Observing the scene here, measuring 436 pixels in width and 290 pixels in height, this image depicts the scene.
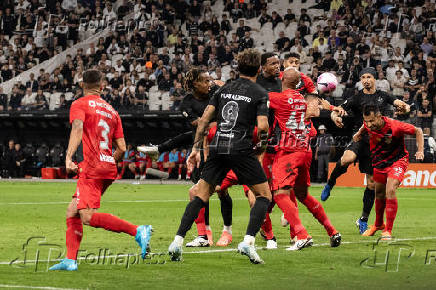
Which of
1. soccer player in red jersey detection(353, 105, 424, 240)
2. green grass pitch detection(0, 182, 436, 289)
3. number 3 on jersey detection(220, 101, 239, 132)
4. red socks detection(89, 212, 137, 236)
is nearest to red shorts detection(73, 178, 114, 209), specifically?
red socks detection(89, 212, 137, 236)

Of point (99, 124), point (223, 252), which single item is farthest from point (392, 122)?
point (99, 124)

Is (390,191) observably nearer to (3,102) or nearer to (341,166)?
(341,166)

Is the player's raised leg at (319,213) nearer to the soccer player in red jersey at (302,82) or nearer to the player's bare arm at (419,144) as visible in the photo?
the soccer player in red jersey at (302,82)

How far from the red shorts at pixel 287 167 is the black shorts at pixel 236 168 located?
1.38 metres

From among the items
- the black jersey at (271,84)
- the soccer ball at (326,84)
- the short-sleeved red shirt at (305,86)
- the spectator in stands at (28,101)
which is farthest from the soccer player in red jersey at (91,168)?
the spectator in stands at (28,101)

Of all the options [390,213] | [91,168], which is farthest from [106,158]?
[390,213]

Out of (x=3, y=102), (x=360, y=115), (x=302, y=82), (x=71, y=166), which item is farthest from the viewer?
(x=3, y=102)

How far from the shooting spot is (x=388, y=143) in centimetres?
1134

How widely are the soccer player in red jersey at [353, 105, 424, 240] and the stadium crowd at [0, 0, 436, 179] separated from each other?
612 inches

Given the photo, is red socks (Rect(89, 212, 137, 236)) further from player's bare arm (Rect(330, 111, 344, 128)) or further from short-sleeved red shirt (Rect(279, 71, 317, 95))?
player's bare arm (Rect(330, 111, 344, 128))

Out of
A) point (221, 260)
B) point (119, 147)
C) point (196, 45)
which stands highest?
point (119, 147)

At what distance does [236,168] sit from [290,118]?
1.81m

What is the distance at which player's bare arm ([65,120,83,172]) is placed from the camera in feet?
24.6

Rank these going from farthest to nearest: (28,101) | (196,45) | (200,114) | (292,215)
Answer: (28,101)
(196,45)
(200,114)
(292,215)
